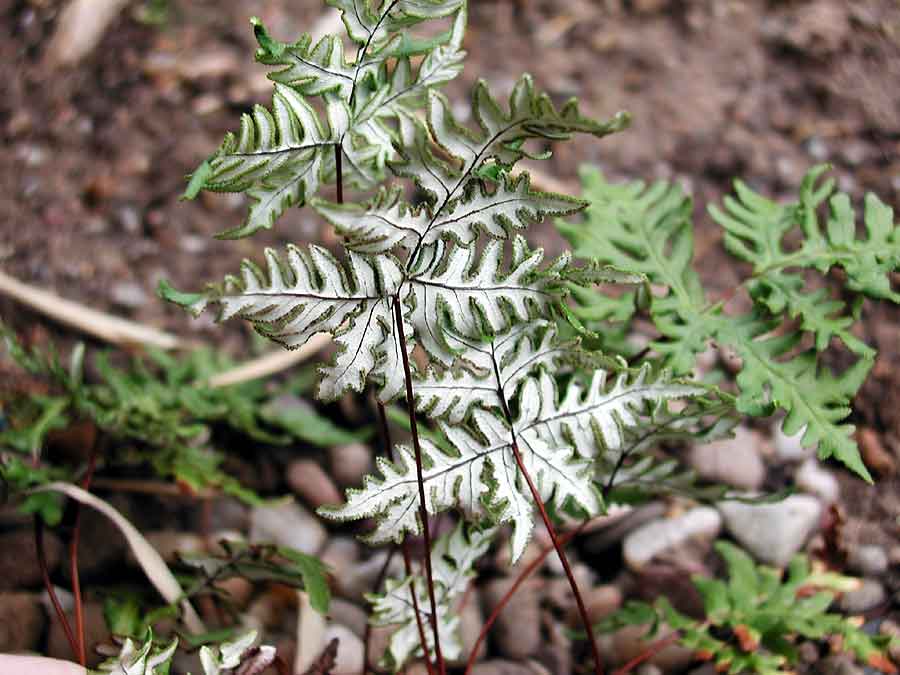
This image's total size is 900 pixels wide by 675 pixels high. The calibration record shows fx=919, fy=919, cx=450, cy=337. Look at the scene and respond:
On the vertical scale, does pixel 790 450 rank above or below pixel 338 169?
below

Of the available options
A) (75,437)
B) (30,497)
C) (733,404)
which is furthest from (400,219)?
(75,437)

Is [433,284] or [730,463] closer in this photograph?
[433,284]

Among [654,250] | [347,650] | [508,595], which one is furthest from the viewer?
[347,650]

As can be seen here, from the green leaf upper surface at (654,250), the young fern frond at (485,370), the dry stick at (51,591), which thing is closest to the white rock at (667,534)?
the green leaf upper surface at (654,250)

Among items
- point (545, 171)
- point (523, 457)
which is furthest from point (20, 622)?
point (545, 171)

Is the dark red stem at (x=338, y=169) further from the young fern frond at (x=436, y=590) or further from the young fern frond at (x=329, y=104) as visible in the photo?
the young fern frond at (x=436, y=590)

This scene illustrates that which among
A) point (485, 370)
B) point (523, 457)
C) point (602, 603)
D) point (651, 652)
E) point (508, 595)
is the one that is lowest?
point (602, 603)

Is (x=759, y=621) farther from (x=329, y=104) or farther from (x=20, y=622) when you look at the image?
(x=20, y=622)

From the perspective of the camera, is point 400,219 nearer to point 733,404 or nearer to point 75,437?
point 733,404
